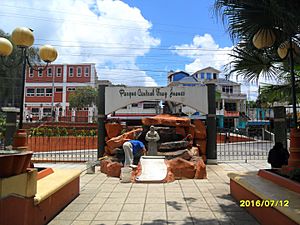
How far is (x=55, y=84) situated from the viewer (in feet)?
136

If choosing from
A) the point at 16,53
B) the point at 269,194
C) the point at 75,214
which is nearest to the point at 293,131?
the point at 269,194

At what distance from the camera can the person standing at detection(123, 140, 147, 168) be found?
8199 mm

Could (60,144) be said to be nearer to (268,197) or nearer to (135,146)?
(135,146)

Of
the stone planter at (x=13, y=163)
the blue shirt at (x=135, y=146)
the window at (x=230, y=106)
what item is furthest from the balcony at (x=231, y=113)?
the stone planter at (x=13, y=163)

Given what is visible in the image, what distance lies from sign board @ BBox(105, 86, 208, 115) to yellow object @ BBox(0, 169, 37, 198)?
733 centimetres

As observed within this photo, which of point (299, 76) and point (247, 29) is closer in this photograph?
point (247, 29)

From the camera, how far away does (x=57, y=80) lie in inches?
1639

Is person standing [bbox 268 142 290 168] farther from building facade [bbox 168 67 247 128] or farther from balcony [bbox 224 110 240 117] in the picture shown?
balcony [bbox 224 110 240 117]

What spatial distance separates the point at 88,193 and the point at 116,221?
7.10 feet

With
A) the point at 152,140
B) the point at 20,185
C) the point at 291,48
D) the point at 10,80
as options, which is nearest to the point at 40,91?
the point at 10,80

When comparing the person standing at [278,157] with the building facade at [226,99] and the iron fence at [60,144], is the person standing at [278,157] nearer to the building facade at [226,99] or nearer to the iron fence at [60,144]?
the iron fence at [60,144]

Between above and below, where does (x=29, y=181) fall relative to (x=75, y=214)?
above

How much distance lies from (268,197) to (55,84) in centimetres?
4166

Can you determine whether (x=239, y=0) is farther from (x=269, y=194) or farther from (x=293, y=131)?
(x=269, y=194)
